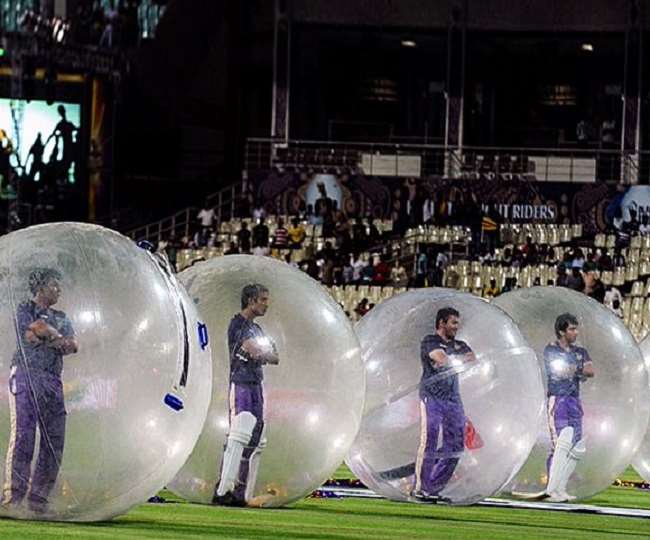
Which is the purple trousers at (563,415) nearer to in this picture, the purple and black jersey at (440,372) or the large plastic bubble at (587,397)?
the large plastic bubble at (587,397)

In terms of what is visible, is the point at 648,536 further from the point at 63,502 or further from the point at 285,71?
the point at 285,71

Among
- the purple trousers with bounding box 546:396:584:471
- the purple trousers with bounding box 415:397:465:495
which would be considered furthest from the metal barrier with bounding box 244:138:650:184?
the purple trousers with bounding box 415:397:465:495

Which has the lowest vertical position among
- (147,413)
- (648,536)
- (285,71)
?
(648,536)

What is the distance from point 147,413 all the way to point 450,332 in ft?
12.2

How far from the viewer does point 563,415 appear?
607 inches

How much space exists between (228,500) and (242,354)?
3.02ft

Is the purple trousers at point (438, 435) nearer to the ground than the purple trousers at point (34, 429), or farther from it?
nearer to the ground

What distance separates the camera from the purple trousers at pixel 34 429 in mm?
10945

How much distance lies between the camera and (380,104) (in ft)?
167

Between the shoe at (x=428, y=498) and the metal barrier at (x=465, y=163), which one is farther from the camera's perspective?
the metal barrier at (x=465, y=163)

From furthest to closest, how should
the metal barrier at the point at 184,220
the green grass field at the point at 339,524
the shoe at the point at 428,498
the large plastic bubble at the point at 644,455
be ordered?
the metal barrier at the point at 184,220, the large plastic bubble at the point at 644,455, the shoe at the point at 428,498, the green grass field at the point at 339,524

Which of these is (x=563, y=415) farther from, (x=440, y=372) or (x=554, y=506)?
(x=440, y=372)

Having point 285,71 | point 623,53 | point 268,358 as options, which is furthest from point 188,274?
point 623,53

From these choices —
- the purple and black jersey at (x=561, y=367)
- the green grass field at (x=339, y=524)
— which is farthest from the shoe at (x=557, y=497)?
the green grass field at (x=339, y=524)
